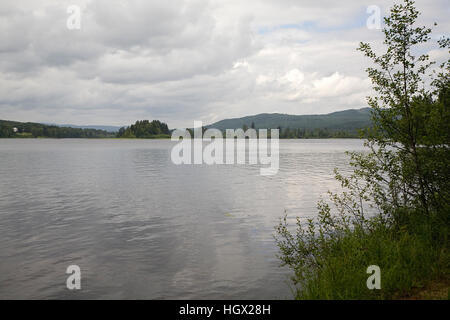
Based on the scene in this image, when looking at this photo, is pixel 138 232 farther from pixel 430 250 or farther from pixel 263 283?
pixel 430 250

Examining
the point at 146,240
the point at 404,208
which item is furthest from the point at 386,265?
the point at 146,240

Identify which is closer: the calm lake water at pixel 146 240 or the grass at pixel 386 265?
the grass at pixel 386 265

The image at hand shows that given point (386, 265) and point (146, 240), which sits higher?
point (386, 265)

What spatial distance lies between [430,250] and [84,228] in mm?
21621

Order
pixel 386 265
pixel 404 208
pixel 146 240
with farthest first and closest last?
pixel 146 240, pixel 404 208, pixel 386 265

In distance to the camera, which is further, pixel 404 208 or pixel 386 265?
pixel 404 208

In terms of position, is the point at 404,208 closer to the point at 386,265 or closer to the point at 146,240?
the point at 386,265

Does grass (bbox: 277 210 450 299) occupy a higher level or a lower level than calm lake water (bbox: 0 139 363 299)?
higher

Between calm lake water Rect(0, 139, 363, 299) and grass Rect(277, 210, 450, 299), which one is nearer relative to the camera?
grass Rect(277, 210, 450, 299)

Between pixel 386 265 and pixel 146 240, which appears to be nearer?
pixel 386 265

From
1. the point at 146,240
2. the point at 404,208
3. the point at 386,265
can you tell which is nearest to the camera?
the point at 386,265

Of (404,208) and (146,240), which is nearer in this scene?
(404,208)

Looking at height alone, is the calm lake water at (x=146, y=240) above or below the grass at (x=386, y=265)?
below
